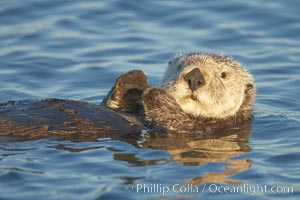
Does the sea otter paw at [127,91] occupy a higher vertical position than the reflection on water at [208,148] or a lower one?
higher

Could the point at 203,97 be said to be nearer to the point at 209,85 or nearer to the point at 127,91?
the point at 209,85

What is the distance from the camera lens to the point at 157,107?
761 cm

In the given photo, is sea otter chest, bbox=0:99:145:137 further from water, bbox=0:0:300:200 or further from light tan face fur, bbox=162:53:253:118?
light tan face fur, bbox=162:53:253:118

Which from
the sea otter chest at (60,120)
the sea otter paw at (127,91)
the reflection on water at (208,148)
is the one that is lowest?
the reflection on water at (208,148)

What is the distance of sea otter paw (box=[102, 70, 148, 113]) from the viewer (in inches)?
314

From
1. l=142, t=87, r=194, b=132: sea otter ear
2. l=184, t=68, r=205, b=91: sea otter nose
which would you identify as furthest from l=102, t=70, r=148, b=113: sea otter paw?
l=184, t=68, r=205, b=91: sea otter nose

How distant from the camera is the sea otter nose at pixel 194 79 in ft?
24.6

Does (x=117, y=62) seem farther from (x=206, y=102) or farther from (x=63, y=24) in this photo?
(x=206, y=102)

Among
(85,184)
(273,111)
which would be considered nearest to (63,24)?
(273,111)

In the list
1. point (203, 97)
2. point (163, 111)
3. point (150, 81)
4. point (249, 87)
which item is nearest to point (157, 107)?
point (163, 111)

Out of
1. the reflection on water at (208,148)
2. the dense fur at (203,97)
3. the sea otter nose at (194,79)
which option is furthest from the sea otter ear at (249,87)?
the sea otter nose at (194,79)

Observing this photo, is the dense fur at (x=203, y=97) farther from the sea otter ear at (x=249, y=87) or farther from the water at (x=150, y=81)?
the water at (x=150, y=81)

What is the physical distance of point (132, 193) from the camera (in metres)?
6.12

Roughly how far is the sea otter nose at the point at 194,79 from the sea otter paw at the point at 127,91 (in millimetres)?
681
